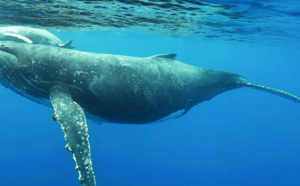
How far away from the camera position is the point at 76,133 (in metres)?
6.59

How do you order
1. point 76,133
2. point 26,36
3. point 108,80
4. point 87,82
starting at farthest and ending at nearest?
point 26,36 < point 108,80 < point 87,82 < point 76,133

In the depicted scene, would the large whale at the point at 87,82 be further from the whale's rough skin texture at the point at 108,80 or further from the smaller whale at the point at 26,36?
the smaller whale at the point at 26,36

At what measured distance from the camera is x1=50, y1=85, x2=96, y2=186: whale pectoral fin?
6270 millimetres

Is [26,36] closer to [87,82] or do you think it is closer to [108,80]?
[87,82]

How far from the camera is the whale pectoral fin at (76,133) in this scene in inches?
247

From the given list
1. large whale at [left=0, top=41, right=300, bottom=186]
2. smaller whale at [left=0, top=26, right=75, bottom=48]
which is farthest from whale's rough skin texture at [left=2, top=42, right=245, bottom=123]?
smaller whale at [left=0, top=26, right=75, bottom=48]

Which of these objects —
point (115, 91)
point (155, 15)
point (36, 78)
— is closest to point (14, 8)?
point (155, 15)

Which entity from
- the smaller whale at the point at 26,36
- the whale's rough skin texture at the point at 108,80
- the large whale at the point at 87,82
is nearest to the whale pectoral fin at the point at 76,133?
the large whale at the point at 87,82

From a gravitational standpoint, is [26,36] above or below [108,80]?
above

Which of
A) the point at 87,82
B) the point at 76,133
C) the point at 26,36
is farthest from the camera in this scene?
the point at 26,36

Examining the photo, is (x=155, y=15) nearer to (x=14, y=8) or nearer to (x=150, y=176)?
(x=14, y=8)

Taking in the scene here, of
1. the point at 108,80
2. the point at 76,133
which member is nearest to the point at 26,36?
the point at 108,80

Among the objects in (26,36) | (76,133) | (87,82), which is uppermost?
(26,36)

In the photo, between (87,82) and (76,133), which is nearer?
(76,133)
